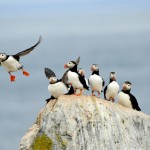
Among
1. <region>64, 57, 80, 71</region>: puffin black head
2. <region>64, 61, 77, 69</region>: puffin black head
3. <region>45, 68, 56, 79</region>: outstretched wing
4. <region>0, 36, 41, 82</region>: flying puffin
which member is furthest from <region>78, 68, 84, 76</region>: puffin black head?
<region>0, 36, 41, 82</region>: flying puffin

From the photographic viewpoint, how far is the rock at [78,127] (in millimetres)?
35625

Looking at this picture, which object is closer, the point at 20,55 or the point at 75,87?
the point at 75,87

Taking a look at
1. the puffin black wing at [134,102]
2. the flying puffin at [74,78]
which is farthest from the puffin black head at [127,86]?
the flying puffin at [74,78]

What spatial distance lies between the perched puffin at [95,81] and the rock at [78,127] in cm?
82

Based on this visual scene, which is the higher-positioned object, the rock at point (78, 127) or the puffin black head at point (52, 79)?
the puffin black head at point (52, 79)

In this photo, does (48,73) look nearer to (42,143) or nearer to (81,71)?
(81,71)

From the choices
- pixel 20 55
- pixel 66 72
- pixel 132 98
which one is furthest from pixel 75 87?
pixel 20 55

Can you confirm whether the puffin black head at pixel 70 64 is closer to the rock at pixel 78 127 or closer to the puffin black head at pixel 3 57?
the rock at pixel 78 127

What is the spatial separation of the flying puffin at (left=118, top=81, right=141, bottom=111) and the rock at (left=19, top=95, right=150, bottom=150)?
3.95ft

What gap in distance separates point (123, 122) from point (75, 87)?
9.89 feet

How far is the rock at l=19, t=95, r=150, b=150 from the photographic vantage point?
35.6m

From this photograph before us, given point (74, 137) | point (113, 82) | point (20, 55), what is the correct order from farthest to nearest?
point (20, 55) → point (113, 82) → point (74, 137)

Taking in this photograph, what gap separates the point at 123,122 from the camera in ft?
122

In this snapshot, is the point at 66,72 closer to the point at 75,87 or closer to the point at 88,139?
the point at 75,87
